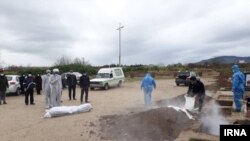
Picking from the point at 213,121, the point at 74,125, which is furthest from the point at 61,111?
the point at 213,121

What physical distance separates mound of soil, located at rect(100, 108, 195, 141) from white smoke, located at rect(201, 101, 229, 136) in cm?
66

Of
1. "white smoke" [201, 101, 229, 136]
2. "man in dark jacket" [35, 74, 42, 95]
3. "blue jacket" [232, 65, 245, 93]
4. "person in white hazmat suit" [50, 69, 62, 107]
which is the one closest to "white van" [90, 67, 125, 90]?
"man in dark jacket" [35, 74, 42, 95]

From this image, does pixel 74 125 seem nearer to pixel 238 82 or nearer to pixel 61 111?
pixel 61 111

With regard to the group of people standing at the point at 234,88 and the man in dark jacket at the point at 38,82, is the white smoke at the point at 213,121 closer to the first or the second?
the group of people standing at the point at 234,88

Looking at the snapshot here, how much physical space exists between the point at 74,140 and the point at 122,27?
47.3 meters

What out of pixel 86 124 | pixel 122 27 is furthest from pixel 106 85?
pixel 122 27

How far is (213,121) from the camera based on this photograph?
47.9ft

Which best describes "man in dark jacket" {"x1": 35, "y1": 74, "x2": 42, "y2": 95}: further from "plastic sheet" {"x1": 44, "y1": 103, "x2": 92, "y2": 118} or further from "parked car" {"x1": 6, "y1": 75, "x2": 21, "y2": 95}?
"plastic sheet" {"x1": 44, "y1": 103, "x2": 92, "y2": 118}

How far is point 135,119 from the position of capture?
13477 mm

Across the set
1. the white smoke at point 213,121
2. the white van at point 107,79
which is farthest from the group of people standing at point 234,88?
the white van at point 107,79

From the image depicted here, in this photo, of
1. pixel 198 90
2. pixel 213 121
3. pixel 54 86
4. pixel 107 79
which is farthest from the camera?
pixel 107 79

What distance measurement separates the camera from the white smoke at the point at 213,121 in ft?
44.1

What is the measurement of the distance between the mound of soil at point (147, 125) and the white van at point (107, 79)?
17.3 meters

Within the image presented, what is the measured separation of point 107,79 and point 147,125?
66.5 feet
